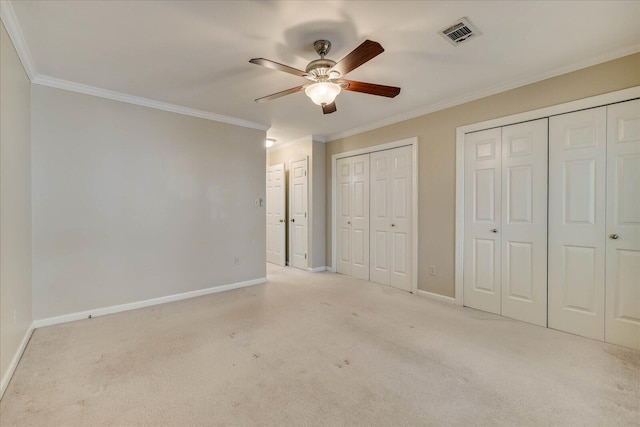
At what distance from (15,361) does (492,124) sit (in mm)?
4717

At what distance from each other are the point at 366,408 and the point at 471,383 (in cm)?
78

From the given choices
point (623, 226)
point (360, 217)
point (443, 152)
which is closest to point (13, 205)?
point (360, 217)

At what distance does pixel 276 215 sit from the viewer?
5988 millimetres

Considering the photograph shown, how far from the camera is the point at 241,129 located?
14.1 feet

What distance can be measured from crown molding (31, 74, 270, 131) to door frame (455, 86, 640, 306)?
2766mm

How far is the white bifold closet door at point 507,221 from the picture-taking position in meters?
2.88

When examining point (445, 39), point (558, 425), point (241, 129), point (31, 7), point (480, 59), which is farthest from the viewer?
point (241, 129)

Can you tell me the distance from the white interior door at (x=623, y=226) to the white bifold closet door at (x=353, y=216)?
109 inches

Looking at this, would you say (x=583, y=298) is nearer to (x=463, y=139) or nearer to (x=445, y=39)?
(x=463, y=139)

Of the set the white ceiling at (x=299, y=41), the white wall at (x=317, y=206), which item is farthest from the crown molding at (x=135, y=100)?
the white wall at (x=317, y=206)

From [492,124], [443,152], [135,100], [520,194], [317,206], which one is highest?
[135,100]

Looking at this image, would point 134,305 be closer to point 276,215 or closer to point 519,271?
point 276,215

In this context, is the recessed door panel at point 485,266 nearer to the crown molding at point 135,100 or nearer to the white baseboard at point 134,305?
the white baseboard at point 134,305

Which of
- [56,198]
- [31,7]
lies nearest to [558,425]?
[31,7]
